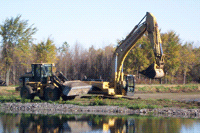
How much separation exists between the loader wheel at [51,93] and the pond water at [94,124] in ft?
22.5

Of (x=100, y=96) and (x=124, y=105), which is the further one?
(x=100, y=96)

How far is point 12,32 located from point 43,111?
28.4m

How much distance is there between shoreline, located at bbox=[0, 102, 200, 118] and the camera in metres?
20.5

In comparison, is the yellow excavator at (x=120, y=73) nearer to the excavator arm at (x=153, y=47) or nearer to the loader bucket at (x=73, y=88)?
the excavator arm at (x=153, y=47)

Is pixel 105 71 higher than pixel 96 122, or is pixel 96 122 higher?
pixel 105 71

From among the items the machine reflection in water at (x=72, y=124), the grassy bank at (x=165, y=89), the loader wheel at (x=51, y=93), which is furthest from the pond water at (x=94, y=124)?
the grassy bank at (x=165, y=89)

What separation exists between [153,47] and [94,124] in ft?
36.6

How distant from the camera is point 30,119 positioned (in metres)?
17.9

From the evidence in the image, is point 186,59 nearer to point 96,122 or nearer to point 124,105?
point 124,105

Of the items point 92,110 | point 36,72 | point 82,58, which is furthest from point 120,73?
point 82,58

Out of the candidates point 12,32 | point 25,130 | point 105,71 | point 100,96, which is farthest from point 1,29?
point 25,130

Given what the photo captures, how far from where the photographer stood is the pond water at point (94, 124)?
47.9 feet

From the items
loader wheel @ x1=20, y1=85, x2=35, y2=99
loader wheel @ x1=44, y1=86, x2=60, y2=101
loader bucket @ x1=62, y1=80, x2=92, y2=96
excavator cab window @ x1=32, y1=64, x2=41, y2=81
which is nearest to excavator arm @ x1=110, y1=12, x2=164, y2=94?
loader bucket @ x1=62, y1=80, x2=92, y2=96

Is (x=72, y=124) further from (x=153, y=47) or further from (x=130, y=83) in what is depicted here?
(x=130, y=83)
